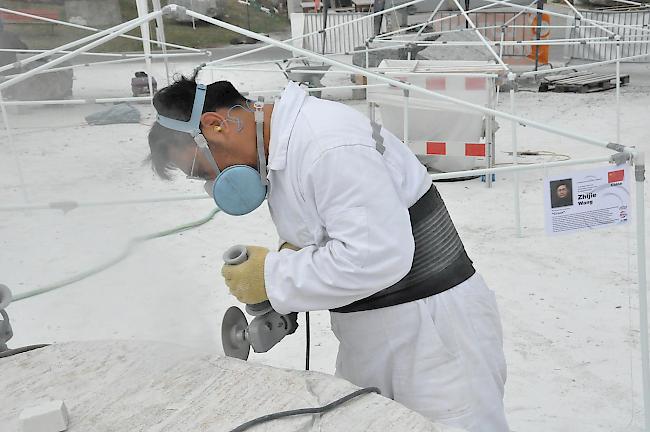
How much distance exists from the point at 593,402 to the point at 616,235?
1.97 m

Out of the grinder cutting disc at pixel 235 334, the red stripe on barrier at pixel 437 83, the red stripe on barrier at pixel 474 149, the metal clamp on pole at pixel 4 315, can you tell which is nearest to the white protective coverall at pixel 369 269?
the grinder cutting disc at pixel 235 334

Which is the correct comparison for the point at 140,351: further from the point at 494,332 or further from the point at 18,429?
the point at 494,332

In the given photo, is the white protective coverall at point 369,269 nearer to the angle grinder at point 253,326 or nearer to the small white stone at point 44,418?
the angle grinder at point 253,326

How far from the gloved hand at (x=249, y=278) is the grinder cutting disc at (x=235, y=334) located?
229mm

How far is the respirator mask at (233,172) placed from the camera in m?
1.45

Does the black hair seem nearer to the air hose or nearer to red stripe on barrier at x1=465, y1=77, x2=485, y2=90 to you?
the air hose

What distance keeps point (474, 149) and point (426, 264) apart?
3.96 metres

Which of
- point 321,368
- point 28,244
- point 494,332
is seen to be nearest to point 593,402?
point 321,368

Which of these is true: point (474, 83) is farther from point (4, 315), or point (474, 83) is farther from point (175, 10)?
point (4, 315)

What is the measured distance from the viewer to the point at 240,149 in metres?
1.48

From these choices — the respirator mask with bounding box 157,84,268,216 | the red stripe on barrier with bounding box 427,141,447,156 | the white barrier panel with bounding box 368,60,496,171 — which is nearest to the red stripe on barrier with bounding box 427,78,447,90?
the white barrier panel with bounding box 368,60,496,171

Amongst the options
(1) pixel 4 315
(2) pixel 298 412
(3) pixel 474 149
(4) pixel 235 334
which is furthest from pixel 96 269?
(3) pixel 474 149

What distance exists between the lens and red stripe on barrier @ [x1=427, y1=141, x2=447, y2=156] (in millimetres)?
5398

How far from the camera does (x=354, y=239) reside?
129cm
